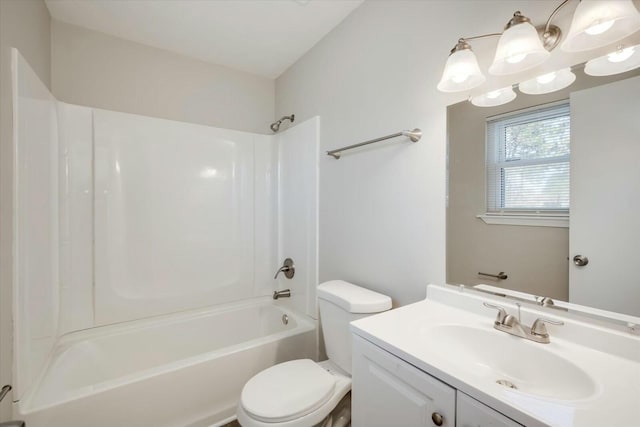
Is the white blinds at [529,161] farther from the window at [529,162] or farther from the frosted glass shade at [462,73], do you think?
the frosted glass shade at [462,73]

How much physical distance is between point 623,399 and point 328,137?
1.71 m

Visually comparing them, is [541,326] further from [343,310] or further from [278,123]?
[278,123]

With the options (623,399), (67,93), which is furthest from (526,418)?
(67,93)

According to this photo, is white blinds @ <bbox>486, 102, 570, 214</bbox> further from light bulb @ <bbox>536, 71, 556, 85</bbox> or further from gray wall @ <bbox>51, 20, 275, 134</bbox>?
gray wall @ <bbox>51, 20, 275, 134</bbox>

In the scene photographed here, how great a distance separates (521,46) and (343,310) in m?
1.28

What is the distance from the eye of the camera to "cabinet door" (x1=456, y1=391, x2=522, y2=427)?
631 millimetres

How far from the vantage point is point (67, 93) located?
187cm

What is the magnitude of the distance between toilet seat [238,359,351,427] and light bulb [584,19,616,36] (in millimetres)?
1618

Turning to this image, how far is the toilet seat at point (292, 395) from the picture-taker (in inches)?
46.1

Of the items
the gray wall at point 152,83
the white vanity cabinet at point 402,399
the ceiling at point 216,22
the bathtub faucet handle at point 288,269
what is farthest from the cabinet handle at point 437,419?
the gray wall at point 152,83

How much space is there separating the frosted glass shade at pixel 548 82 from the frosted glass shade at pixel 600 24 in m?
0.09

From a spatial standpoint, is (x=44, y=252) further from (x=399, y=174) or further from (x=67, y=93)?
(x=399, y=174)

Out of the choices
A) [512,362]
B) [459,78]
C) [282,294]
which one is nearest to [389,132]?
[459,78]

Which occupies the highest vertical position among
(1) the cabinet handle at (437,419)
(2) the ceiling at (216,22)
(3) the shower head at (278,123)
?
(2) the ceiling at (216,22)
